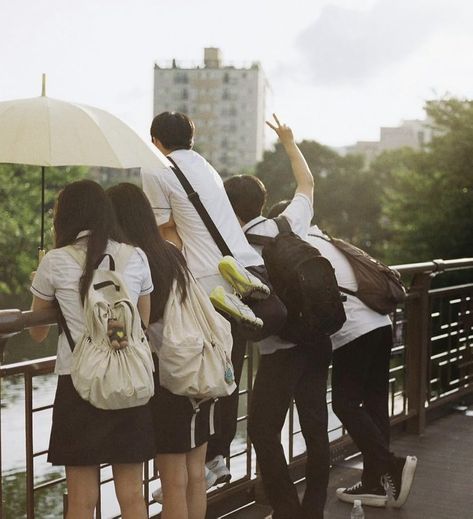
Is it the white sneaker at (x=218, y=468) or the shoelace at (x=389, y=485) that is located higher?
the white sneaker at (x=218, y=468)

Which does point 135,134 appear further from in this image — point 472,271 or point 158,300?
point 472,271

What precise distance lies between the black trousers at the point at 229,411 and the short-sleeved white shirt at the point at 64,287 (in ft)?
3.05

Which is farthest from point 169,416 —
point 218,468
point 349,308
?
point 349,308

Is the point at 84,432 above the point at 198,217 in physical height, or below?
below

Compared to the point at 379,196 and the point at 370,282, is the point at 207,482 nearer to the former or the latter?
the point at 370,282

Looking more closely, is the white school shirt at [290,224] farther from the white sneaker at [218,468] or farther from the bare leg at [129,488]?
the bare leg at [129,488]

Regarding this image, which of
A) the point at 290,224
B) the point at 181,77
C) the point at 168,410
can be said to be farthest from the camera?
the point at 181,77

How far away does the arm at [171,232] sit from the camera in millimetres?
3990

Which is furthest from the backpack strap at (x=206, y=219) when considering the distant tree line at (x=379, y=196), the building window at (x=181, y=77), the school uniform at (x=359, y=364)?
the building window at (x=181, y=77)

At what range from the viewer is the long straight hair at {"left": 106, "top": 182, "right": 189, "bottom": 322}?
3.45 metres

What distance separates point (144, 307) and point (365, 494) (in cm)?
220

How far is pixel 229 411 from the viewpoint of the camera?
4137mm

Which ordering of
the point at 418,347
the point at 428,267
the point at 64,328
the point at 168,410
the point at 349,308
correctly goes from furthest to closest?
1. the point at 418,347
2. the point at 428,267
3. the point at 349,308
4. the point at 168,410
5. the point at 64,328

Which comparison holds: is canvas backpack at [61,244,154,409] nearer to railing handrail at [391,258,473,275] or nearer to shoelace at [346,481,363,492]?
shoelace at [346,481,363,492]
